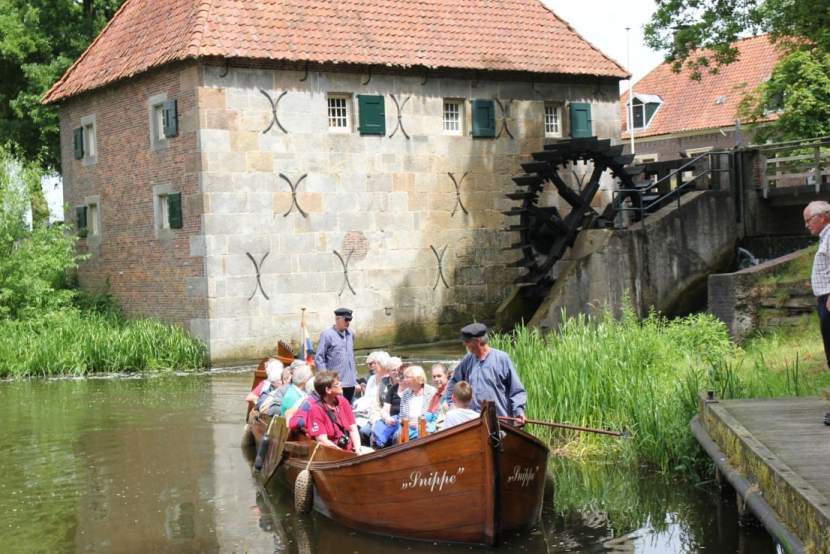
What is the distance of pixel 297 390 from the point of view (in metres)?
13.4

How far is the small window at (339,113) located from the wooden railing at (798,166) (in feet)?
26.7

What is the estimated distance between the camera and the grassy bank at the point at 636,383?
11.7m

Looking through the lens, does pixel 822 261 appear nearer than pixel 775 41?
Yes

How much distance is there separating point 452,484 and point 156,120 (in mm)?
16274

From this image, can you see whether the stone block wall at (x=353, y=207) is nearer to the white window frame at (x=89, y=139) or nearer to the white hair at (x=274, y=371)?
the white window frame at (x=89, y=139)

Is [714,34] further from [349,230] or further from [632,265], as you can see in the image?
[349,230]

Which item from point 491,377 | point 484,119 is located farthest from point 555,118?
point 491,377

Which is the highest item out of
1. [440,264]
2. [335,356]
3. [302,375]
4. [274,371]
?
[440,264]

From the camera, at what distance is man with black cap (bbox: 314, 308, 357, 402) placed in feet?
46.1

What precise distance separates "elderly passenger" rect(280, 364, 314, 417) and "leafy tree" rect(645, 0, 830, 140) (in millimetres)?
12795

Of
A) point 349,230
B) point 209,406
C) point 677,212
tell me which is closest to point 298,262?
point 349,230

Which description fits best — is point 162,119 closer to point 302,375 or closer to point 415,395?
point 302,375

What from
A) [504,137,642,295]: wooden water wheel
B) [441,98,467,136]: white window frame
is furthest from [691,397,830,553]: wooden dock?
[441,98,467,136]: white window frame

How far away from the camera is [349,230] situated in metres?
24.1
